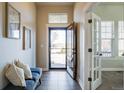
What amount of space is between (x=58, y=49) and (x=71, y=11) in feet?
6.04

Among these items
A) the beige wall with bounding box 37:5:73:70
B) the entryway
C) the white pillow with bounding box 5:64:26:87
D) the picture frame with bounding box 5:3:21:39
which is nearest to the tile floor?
the white pillow with bounding box 5:64:26:87

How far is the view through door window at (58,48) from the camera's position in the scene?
344 inches

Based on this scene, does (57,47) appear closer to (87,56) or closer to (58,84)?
(58,84)

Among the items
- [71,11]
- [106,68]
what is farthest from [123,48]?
[71,11]

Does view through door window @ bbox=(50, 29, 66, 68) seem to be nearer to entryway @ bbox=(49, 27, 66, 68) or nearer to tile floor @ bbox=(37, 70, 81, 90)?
entryway @ bbox=(49, 27, 66, 68)

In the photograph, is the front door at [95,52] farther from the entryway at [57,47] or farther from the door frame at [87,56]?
the entryway at [57,47]

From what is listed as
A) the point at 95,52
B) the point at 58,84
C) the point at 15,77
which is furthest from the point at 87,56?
the point at 15,77

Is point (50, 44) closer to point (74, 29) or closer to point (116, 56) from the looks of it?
point (74, 29)

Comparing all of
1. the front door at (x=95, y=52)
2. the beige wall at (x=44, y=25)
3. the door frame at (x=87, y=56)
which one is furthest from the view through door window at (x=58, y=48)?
the door frame at (x=87, y=56)

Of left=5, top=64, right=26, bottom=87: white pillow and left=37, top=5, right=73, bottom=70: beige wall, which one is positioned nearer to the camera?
left=5, top=64, right=26, bottom=87: white pillow

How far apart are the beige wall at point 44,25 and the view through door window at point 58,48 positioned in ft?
1.36

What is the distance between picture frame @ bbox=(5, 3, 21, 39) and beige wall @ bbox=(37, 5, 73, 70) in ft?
11.8

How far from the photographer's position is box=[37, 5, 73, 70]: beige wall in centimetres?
845

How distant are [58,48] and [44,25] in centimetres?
126
